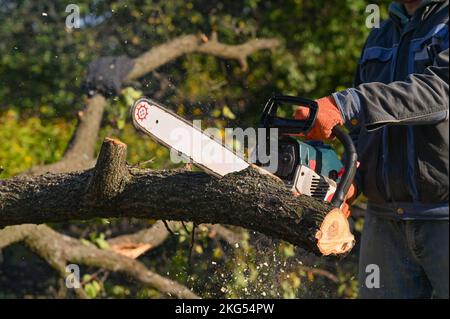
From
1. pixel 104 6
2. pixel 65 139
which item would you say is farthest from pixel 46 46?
pixel 65 139

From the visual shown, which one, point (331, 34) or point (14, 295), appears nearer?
point (14, 295)

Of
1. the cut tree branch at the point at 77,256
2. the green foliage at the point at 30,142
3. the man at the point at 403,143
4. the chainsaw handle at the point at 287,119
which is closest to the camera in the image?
the chainsaw handle at the point at 287,119

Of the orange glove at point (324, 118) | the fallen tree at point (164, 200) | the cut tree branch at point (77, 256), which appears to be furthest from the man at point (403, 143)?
the cut tree branch at point (77, 256)

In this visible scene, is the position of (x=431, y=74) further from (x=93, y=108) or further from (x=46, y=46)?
(x=46, y=46)

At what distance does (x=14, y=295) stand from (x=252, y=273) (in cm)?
228

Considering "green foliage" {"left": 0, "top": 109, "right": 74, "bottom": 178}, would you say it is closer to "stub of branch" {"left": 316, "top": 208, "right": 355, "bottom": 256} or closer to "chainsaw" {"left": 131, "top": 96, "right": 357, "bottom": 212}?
"chainsaw" {"left": 131, "top": 96, "right": 357, "bottom": 212}

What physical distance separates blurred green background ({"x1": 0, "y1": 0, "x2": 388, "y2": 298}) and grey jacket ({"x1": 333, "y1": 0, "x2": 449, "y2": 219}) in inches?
90.1

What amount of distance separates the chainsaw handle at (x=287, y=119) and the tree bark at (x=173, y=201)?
0.51ft

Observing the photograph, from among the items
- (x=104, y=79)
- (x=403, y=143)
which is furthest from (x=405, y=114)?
(x=104, y=79)

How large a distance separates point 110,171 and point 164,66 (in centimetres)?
312

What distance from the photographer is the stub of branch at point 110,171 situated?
253 cm

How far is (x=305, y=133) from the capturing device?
2416 millimetres

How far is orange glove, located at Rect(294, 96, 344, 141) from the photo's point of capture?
241 centimetres

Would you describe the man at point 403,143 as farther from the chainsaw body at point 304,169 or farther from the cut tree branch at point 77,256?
the cut tree branch at point 77,256
